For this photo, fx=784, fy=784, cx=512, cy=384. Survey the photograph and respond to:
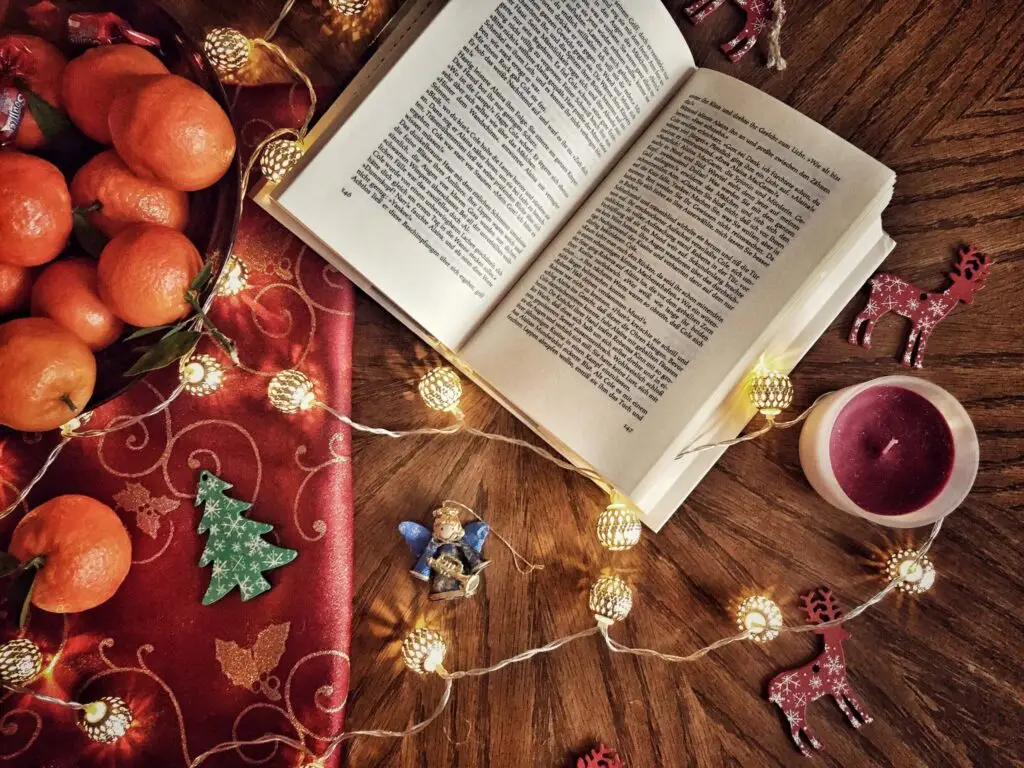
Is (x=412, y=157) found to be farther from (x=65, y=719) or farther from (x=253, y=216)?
(x=65, y=719)

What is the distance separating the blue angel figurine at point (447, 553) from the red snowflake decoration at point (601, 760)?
20 centimetres

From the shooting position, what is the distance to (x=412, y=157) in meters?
0.75

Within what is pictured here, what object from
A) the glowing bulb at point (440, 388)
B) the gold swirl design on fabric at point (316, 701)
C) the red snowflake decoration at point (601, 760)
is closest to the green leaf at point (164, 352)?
the glowing bulb at point (440, 388)

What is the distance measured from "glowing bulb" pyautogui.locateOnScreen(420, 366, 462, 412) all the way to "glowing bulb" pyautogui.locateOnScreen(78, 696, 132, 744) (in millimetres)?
409

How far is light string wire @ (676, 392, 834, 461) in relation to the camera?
0.77 meters

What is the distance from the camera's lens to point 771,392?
2.42ft

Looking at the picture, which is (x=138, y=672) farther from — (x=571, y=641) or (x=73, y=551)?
(x=571, y=641)

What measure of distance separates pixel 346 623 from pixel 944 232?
0.73 meters

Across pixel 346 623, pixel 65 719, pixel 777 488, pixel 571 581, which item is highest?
pixel 777 488

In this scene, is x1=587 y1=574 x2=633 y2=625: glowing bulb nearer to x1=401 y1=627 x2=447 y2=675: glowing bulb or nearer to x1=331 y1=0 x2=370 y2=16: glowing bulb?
x1=401 y1=627 x2=447 y2=675: glowing bulb

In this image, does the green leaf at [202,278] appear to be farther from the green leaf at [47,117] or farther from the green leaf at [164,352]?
the green leaf at [47,117]

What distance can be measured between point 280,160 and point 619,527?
479 mm

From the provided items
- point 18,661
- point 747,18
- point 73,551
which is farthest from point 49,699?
point 747,18

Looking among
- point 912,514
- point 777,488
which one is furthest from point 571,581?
point 912,514
